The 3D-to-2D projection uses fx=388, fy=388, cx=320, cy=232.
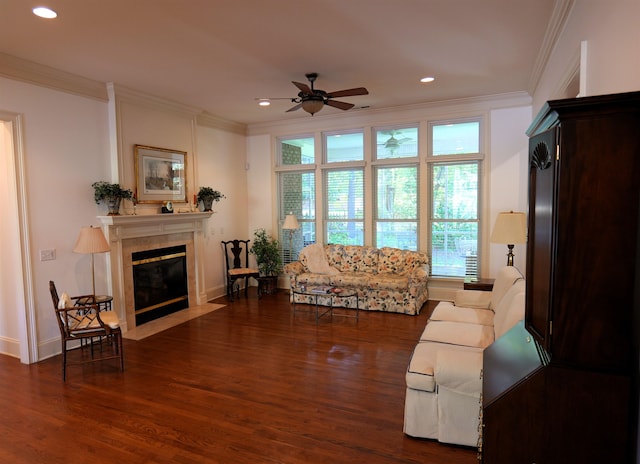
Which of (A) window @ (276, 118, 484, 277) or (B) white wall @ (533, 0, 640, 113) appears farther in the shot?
(A) window @ (276, 118, 484, 277)

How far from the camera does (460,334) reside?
3.37 meters

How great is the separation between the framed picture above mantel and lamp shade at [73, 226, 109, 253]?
1033 mm

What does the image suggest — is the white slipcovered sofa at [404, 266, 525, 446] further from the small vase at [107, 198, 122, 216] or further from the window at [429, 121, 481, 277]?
the small vase at [107, 198, 122, 216]

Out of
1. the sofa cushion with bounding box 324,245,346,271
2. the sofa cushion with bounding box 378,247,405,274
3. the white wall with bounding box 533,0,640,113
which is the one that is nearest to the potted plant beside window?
the sofa cushion with bounding box 324,245,346,271

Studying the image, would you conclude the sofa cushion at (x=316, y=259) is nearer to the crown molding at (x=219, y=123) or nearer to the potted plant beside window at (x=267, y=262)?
the potted plant beside window at (x=267, y=262)

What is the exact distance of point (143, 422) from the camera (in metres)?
2.97

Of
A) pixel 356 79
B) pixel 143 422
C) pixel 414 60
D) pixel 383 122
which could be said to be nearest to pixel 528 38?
pixel 414 60

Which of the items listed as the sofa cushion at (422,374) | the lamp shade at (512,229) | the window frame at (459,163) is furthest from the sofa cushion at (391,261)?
the sofa cushion at (422,374)

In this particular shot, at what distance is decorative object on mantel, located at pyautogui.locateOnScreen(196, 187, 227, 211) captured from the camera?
20.5 ft

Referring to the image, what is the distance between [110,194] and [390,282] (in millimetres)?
3908

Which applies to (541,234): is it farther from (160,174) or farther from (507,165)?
(160,174)

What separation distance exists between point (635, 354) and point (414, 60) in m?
3.74

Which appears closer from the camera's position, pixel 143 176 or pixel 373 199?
pixel 143 176

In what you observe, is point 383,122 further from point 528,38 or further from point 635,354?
point 635,354
